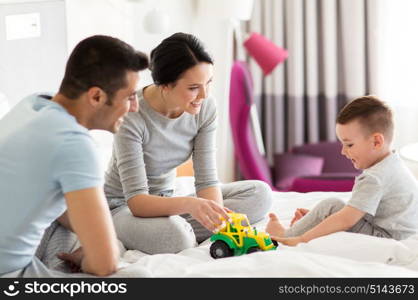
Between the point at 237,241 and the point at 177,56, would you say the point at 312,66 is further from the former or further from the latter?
the point at 237,241

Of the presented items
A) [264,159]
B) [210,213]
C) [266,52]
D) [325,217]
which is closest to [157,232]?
[210,213]

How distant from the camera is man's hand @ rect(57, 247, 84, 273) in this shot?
1.72 meters

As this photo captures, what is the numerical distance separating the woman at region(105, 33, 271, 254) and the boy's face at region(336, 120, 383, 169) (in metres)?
0.40

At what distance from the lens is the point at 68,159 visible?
4.68 feet

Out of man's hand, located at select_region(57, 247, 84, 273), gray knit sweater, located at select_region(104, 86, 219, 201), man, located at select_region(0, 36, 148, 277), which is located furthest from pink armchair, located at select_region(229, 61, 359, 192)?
man, located at select_region(0, 36, 148, 277)

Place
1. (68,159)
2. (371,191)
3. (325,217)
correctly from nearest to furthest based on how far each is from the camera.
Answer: (68,159), (371,191), (325,217)

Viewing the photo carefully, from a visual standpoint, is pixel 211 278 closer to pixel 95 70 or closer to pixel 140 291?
pixel 140 291

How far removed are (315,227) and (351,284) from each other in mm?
425

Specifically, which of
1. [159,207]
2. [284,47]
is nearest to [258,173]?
[284,47]

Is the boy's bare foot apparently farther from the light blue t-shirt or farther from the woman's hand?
the light blue t-shirt

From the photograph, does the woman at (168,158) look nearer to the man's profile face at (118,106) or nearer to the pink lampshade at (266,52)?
the man's profile face at (118,106)

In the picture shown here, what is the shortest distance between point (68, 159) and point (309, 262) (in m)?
0.60

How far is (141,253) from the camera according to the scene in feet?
6.68

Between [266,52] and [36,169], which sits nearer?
[36,169]
